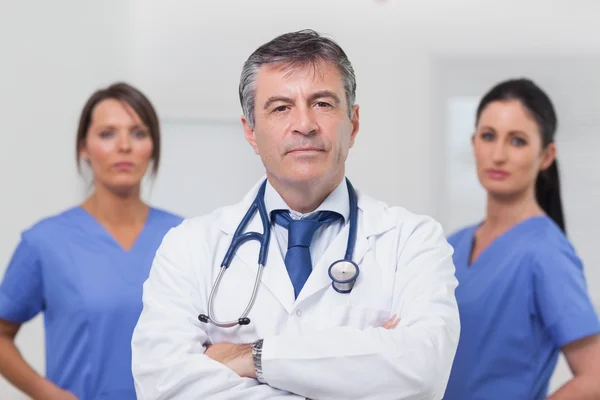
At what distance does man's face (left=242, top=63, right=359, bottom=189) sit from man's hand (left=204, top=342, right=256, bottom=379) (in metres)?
0.28

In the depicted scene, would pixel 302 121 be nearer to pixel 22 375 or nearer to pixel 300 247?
pixel 300 247

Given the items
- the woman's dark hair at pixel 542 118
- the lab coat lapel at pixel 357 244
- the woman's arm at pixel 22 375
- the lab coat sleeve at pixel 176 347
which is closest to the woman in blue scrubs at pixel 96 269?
the woman's arm at pixel 22 375

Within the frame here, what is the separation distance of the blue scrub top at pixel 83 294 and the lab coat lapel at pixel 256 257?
61 cm

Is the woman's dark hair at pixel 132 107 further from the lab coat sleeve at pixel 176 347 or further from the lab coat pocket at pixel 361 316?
the lab coat pocket at pixel 361 316

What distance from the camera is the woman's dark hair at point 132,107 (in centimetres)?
201

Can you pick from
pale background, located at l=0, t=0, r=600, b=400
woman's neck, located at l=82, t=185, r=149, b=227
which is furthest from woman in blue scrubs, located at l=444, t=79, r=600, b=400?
pale background, located at l=0, t=0, r=600, b=400

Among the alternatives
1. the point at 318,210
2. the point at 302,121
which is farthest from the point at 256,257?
the point at 302,121

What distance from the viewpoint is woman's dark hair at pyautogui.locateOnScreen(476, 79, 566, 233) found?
1955mm

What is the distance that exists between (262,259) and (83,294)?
75 cm

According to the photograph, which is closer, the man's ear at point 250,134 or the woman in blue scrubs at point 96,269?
the man's ear at point 250,134

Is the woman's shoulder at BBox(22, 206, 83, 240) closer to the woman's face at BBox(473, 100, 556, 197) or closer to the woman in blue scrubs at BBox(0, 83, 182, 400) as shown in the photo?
the woman in blue scrubs at BBox(0, 83, 182, 400)

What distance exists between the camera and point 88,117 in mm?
2035

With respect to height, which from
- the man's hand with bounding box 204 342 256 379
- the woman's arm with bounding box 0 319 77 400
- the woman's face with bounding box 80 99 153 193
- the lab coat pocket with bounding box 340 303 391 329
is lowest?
the woman's arm with bounding box 0 319 77 400

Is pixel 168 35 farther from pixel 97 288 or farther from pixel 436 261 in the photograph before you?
pixel 436 261
